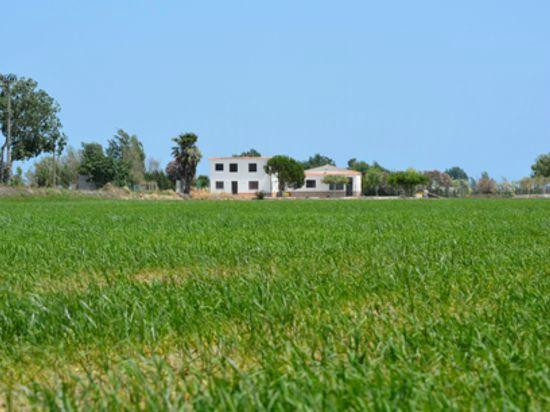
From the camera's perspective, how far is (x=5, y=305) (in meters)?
4.13

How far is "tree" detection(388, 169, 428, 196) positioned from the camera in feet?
329

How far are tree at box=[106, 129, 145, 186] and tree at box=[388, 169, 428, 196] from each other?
41150 millimetres

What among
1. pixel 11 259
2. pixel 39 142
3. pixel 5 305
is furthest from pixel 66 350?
pixel 39 142

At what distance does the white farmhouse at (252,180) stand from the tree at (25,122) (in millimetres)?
28418

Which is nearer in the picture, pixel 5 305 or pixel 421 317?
pixel 421 317

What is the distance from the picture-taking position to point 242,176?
105938 millimetres

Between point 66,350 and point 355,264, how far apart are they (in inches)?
128

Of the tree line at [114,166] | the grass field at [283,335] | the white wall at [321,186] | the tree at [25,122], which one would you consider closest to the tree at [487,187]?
the tree line at [114,166]

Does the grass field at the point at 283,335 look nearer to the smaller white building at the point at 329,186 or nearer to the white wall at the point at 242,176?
the white wall at the point at 242,176

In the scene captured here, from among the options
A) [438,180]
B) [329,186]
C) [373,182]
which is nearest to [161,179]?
[329,186]

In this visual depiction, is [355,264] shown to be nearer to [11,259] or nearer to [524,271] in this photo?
[524,271]

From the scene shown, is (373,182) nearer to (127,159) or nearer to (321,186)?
(321,186)

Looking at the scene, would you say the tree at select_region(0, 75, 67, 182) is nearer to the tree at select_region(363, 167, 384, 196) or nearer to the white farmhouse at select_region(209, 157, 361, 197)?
the white farmhouse at select_region(209, 157, 361, 197)

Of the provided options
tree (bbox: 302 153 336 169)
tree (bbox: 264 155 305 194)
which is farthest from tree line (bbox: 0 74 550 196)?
tree (bbox: 302 153 336 169)
